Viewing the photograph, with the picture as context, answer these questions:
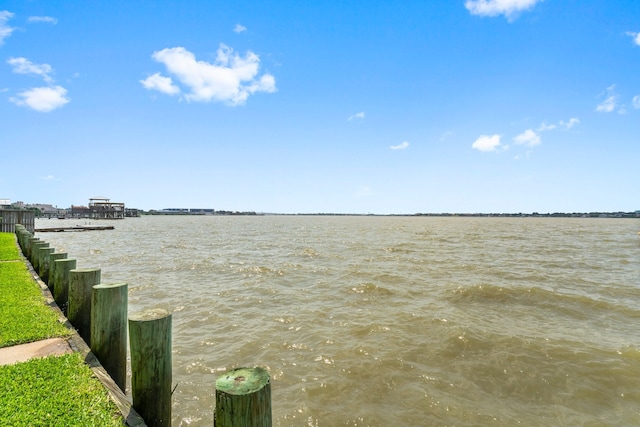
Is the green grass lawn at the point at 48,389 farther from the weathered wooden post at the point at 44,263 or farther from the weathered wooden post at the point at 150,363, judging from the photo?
the weathered wooden post at the point at 44,263

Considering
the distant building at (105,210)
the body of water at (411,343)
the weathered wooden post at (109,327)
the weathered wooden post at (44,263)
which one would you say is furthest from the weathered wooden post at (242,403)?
the distant building at (105,210)

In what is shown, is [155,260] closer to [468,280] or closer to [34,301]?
[34,301]

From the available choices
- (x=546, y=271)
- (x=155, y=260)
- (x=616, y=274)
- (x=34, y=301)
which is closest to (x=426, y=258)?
(x=546, y=271)

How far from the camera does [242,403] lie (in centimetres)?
234

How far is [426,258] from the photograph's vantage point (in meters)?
20.6

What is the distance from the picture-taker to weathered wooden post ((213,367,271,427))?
92.4 inches

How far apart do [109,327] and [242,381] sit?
8.90 ft

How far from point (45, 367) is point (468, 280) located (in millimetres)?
14132

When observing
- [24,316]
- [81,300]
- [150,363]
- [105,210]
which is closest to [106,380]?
[150,363]

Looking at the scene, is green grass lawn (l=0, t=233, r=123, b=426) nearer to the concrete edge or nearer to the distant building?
the concrete edge

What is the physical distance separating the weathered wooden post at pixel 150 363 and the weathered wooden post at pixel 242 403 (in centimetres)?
143

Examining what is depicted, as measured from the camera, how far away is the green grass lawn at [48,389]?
2969 millimetres

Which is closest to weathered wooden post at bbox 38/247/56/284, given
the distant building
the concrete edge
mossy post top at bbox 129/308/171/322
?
the concrete edge

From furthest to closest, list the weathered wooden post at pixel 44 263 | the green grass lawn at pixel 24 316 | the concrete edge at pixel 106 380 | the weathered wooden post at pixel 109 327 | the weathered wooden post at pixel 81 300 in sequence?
the weathered wooden post at pixel 44 263 → the weathered wooden post at pixel 81 300 → the green grass lawn at pixel 24 316 → the weathered wooden post at pixel 109 327 → the concrete edge at pixel 106 380
